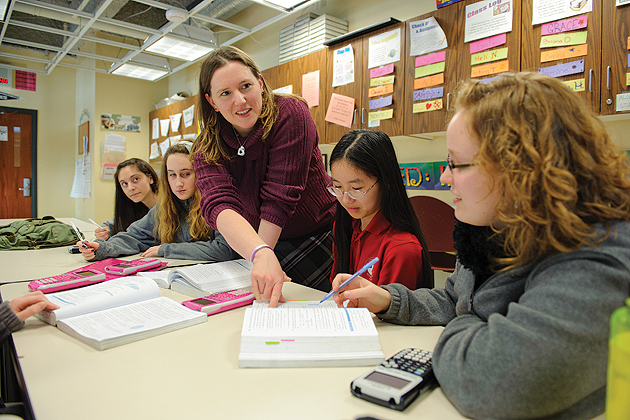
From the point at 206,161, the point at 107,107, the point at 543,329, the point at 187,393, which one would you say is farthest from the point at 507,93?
the point at 107,107

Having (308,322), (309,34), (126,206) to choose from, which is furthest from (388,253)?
(309,34)

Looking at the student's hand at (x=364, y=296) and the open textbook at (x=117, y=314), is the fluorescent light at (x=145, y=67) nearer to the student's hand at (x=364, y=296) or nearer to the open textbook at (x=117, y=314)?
the open textbook at (x=117, y=314)

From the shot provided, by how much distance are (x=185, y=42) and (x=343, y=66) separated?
156 cm

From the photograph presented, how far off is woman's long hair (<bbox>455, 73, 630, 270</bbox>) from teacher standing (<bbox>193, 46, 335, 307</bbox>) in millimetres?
Answer: 758

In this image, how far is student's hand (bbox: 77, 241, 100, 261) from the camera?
1787 mm

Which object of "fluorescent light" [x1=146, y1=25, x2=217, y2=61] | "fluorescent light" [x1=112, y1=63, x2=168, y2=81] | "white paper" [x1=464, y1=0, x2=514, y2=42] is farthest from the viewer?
"fluorescent light" [x1=112, y1=63, x2=168, y2=81]

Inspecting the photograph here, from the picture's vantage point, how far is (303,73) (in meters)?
2.95

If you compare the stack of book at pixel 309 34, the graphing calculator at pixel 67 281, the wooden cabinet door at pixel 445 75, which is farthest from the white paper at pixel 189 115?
the graphing calculator at pixel 67 281

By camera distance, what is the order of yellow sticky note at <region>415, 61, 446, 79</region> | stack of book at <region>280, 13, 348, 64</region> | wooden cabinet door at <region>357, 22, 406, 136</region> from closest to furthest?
yellow sticky note at <region>415, 61, 446, 79</region>
wooden cabinet door at <region>357, 22, 406, 136</region>
stack of book at <region>280, 13, 348, 64</region>

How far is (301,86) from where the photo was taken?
2971 mm

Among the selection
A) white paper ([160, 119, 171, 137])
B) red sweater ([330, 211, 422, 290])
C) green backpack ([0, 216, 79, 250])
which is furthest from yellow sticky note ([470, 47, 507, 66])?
white paper ([160, 119, 171, 137])

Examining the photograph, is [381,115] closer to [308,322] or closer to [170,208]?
[170,208]

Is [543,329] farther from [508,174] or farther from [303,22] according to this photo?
[303,22]

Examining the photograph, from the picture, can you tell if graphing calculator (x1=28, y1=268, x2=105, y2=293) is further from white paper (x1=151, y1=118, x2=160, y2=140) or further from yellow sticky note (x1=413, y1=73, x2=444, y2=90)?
white paper (x1=151, y1=118, x2=160, y2=140)
